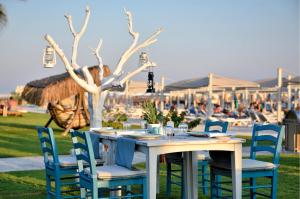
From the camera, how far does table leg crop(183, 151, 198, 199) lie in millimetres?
5605

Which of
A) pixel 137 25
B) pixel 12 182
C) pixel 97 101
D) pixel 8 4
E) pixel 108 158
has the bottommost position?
pixel 12 182

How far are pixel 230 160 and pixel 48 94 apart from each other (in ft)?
37.1

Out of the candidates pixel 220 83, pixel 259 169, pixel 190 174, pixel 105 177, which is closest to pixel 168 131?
pixel 190 174

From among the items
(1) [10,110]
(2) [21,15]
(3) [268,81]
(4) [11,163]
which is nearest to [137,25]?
(4) [11,163]

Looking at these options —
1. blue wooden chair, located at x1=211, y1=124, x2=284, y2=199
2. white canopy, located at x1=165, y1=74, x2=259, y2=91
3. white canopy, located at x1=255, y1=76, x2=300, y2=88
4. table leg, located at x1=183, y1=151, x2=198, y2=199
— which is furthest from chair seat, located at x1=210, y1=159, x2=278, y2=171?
white canopy, located at x1=165, y1=74, x2=259, y2=91

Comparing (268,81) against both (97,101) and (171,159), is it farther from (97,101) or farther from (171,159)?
(171,159)

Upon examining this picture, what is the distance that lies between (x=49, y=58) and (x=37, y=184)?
2411mm

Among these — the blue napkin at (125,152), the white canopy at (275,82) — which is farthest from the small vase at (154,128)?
the white canopy at (275,82)

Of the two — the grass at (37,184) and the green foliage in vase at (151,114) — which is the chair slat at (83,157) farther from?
the grass at (37,184)

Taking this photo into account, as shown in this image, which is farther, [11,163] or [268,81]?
[268,81]

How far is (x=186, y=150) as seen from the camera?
4.91 meters

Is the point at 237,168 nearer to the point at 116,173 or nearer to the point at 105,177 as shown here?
the point at 116,173

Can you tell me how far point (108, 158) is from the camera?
5.70 metres

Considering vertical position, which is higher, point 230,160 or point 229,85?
point 229,85
